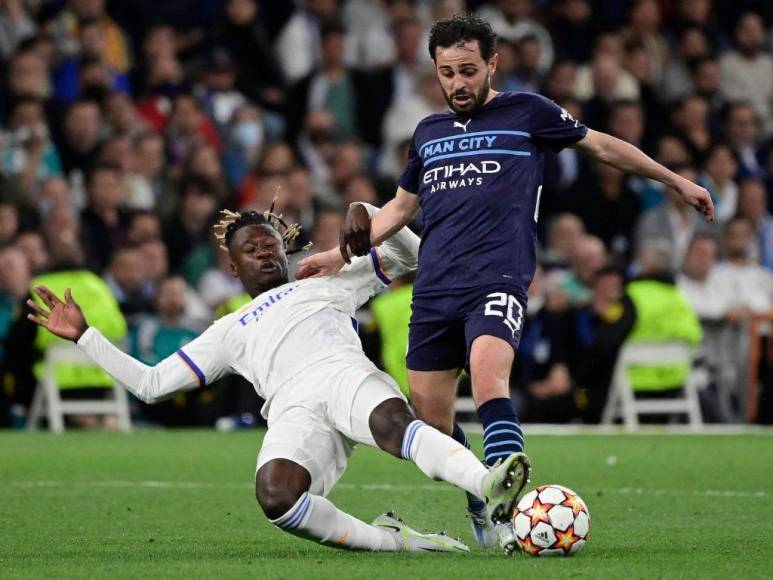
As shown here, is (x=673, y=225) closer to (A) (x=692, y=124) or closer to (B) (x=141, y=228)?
(A) (x=692, y=124)

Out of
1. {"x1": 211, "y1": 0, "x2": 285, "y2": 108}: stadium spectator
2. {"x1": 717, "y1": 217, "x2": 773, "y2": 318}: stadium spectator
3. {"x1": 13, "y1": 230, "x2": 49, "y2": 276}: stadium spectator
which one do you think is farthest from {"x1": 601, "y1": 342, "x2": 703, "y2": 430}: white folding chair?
{"x1": 13, "y1": 230, "x2": 49, "y2": 276}: stadium spectator

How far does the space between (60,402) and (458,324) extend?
8.76 meters

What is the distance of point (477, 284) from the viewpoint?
676 cm

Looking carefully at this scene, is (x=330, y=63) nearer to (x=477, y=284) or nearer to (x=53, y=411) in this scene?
(x=53, y=411)

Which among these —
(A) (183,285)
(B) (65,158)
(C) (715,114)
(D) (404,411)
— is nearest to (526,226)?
(D) (404,411)

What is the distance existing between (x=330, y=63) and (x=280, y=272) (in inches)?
422

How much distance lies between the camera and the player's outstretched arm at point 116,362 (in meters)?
6.88

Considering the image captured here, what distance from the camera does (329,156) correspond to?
673 inches

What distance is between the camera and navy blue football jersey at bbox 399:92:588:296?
22.4ft

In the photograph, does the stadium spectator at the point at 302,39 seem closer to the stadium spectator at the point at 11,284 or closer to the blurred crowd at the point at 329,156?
the blurred crowd at the point at 329,156

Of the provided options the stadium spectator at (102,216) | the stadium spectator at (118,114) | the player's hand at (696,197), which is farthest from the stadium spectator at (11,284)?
the player's hand at (696,197)

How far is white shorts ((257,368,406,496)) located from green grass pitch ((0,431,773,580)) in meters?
0.38

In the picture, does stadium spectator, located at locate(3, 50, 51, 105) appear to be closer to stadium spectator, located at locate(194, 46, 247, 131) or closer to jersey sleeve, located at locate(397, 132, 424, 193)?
stadium spectator, located at locate(194, 46, 247, 131)

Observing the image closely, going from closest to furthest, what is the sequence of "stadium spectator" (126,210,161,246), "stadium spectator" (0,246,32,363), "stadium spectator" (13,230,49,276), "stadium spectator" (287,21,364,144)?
"stadium spectator" (0,246,32,363), "stadium spectator" (13,230,49,276), "stadium spectator" (126,210,161,246), "stadium spectator" (287,21,364,144)
